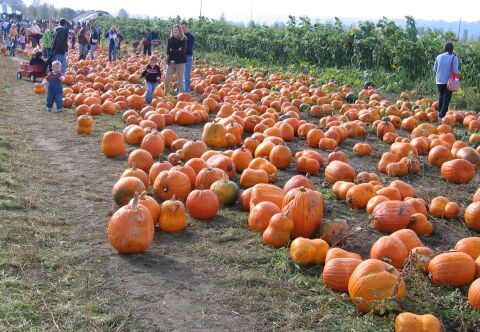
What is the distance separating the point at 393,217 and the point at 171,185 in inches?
99.1

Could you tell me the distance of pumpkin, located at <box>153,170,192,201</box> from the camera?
20.7ft

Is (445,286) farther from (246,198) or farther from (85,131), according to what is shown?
(85,131)

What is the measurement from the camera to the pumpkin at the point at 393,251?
4617 mm

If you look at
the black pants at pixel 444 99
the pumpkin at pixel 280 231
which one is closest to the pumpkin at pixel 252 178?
the pumpkin at pixel 280 231

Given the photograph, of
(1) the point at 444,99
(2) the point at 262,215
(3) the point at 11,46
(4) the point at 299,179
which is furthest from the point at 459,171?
(3) the point at 11,46

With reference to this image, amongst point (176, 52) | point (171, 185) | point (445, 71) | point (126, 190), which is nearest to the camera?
point (126, 190)

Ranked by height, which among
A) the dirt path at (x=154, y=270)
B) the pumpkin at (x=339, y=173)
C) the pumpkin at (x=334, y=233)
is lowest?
the dirt path at (x=154, y=270)

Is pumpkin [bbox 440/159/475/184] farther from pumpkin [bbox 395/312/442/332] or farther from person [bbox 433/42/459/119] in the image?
person [bbox 433/42/459/119]

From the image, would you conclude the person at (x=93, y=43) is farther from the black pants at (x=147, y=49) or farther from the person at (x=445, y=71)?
the person at (x=445, y=71)

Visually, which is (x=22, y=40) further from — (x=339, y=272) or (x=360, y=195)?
(x=339, y=272)

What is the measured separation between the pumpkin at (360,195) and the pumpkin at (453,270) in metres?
1.72

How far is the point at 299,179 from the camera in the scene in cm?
625

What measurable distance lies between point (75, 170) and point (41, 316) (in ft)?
13.6

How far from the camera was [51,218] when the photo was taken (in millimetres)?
5695
